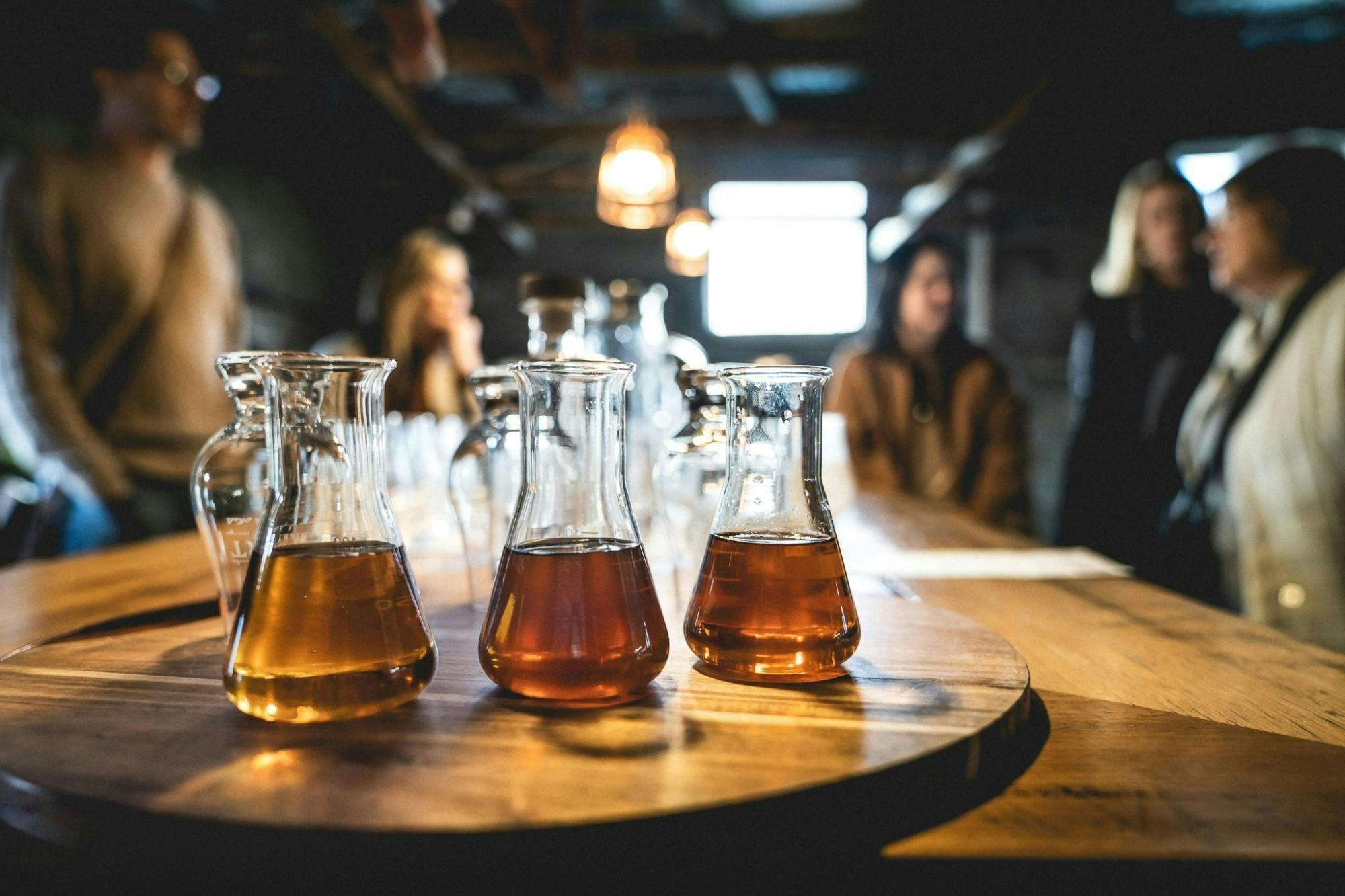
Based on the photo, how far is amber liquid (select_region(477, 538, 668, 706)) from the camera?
0.62 m

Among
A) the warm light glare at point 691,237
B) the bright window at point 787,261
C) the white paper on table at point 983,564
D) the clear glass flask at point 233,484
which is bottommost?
the white paper on table at point 983,564

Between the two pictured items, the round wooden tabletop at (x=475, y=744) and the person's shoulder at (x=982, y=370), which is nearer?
the round wooden tabletop at (x=475, y=744)

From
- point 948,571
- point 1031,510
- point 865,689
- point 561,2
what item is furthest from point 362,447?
point 1031,510

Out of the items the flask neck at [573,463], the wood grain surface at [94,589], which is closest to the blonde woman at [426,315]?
the wood grain surface at [94,589]

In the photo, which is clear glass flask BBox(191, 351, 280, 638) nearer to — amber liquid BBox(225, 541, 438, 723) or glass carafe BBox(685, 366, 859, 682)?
amber liquid BBox(225, 541, 438, 723)

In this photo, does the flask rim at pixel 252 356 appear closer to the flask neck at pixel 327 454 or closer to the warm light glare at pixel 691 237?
the flask neck at pixel 327 454

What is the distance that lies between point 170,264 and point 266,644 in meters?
2.60

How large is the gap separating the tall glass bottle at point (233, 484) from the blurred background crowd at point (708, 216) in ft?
2.46

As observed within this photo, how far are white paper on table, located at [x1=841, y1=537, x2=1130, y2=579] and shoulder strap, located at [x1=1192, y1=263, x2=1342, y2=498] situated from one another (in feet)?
3.64

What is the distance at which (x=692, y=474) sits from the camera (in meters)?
1.01

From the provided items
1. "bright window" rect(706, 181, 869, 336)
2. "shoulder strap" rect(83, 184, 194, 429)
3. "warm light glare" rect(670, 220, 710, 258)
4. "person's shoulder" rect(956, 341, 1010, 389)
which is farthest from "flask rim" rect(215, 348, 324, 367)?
"bright window" rect(706, 181, 869, 336)

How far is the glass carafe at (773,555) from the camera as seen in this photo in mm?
686

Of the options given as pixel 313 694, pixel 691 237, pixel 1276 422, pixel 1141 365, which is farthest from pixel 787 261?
pixel 313 694

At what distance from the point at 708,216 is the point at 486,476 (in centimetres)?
453
